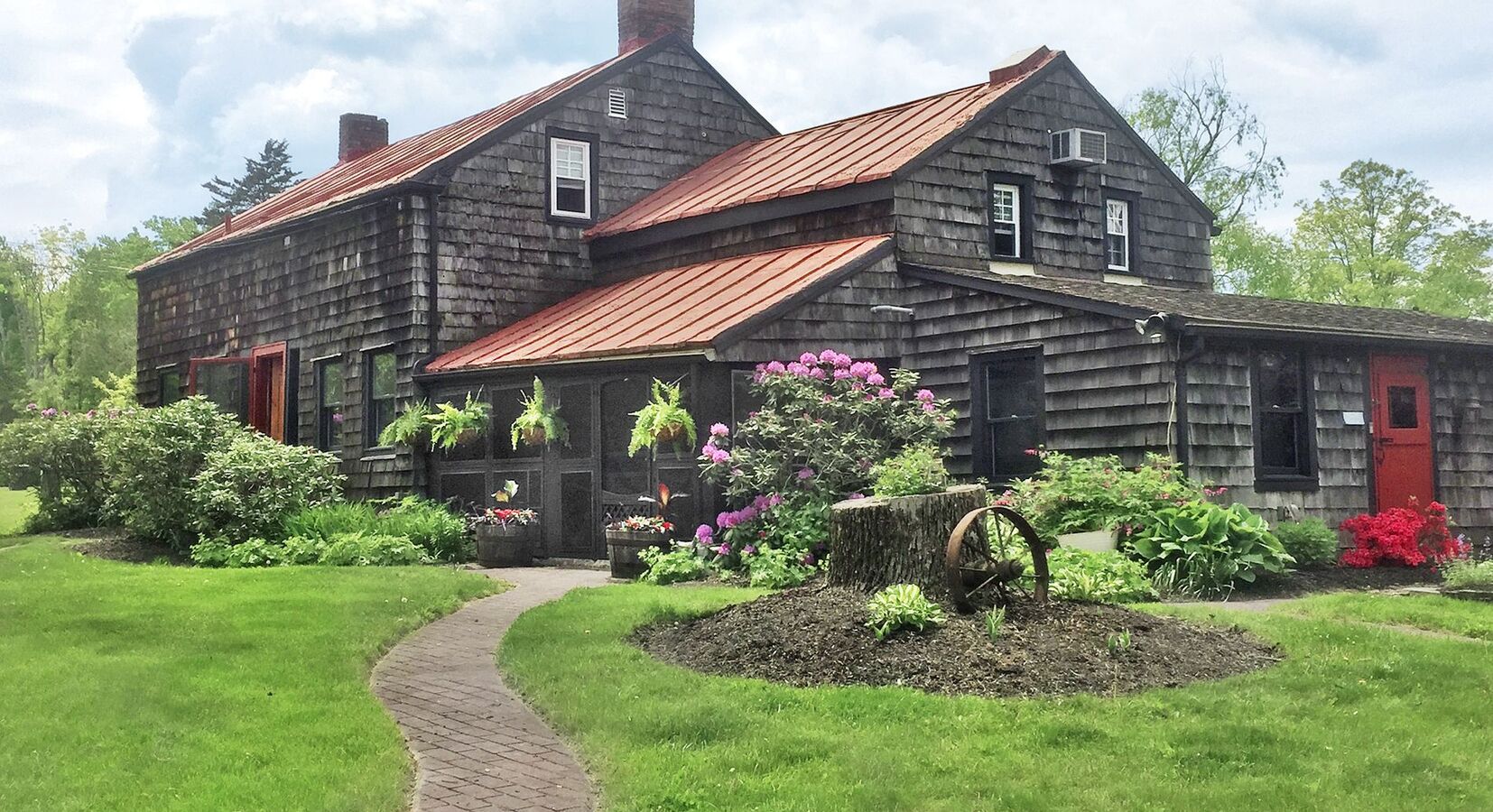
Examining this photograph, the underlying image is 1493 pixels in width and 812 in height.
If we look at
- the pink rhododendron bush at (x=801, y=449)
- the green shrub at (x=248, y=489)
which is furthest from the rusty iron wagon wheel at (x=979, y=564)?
the green shrub at (x=248, y=489)

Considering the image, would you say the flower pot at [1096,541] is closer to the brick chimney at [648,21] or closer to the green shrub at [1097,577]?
the green shrub at [1097,577]

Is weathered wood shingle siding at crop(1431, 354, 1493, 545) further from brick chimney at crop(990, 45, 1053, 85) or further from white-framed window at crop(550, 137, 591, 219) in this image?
white-framed window at crop(550, 137, 591, 219)

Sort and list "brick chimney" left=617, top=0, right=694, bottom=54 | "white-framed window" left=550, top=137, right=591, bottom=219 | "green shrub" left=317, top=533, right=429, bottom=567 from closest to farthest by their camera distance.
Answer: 1. "green shrub" left=317, top=533, right=429, bottom=567
2. "white-framed window" left=550, top=137, right=591, bottom=219
3. "brick chimney" left=617, top=0, right=694, bottom=54

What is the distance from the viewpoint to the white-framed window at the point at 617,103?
23.2 m

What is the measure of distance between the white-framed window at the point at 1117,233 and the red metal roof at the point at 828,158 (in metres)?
2.64

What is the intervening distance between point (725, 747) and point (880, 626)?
2316 millimetres

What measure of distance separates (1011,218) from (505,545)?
28.6 feet

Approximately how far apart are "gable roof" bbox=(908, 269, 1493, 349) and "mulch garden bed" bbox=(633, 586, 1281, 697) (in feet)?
19.6

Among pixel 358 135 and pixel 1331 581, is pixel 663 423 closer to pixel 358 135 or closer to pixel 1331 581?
pixel 1331 581

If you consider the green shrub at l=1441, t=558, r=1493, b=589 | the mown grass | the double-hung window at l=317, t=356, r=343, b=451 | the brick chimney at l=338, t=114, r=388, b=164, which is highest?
the brick chimney at l=338, t=114, r=388, b=164

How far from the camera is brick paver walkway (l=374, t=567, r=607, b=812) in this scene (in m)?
6.68

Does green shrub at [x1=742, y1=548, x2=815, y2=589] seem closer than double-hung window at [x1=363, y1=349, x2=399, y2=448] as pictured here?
Yes

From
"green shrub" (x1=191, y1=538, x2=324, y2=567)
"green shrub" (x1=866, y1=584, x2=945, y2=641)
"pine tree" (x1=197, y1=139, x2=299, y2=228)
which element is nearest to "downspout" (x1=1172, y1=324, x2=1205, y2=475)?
"green shrub" (x1=866, y1=584, x2=945, y2=641)

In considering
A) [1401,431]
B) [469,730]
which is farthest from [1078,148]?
[469,730]
